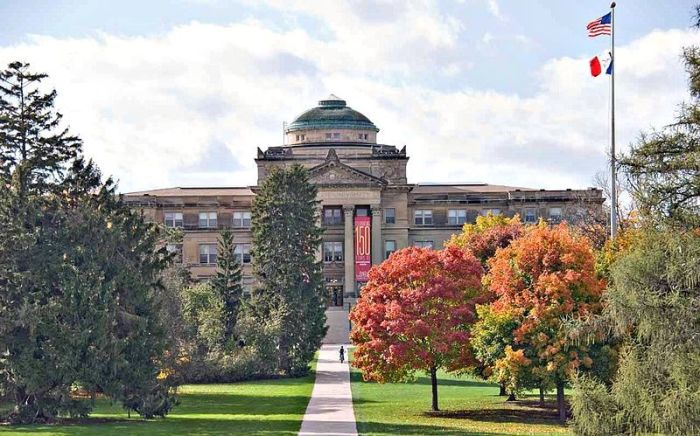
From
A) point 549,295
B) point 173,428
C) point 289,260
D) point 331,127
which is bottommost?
point 173,428

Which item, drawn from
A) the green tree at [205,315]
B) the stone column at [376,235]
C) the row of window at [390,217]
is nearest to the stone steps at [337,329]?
the stone column at [376,235]

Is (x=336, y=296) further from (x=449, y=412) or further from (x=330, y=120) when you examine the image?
(x=449, y=412)

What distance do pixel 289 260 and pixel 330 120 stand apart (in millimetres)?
56374

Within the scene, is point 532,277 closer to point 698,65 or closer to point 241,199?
point 698,65

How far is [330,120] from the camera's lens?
13500 centimetres

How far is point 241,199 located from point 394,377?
249 feet

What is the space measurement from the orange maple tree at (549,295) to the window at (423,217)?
7850 centimetres

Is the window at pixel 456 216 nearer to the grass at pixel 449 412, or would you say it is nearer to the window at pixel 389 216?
the window at pixel 389 216

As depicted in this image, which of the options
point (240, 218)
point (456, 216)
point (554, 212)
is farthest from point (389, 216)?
point (554, 212)

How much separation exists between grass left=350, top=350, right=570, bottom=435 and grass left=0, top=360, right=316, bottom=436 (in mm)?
2941

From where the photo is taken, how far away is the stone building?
12312 cm

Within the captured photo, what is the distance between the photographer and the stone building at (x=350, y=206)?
404ft

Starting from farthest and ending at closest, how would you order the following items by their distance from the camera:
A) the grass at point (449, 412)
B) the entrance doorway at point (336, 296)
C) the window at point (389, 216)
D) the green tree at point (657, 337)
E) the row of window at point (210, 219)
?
the row of window at point (210, 219) → the window at point (389, 216) → the entrance doorway at point (336, 296) → the grass at point (449, 412) → the green tree at point (657, 337)

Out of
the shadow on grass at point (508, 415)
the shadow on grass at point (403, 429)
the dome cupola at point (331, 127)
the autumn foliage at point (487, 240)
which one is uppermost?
the dome cupola at point (331, 127)
